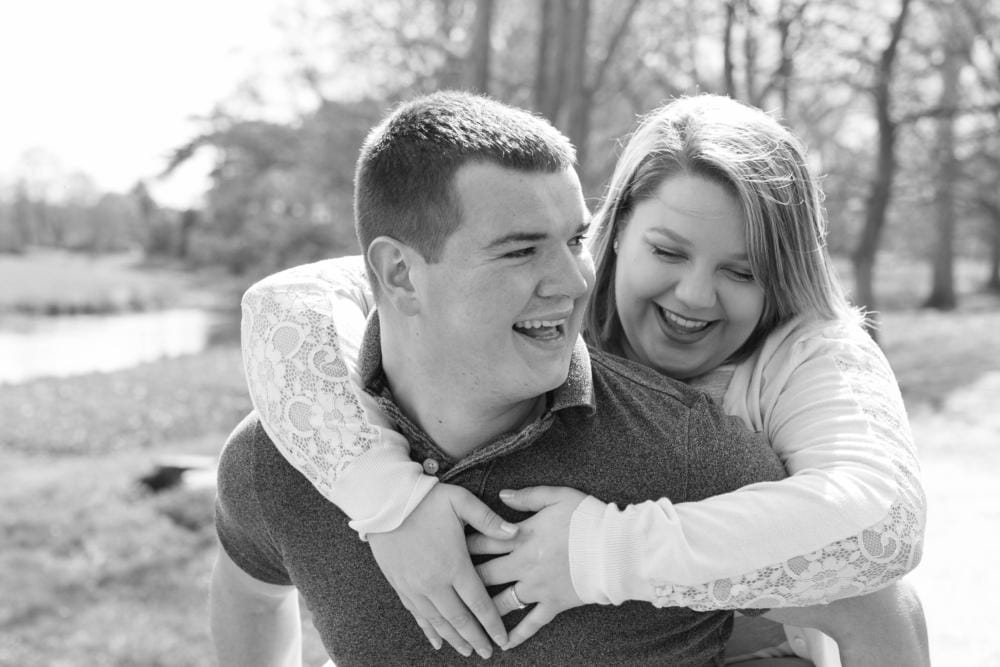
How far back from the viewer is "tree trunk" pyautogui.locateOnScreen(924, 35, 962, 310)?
Result: 1517 cm

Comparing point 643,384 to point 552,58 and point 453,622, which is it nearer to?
point 453,622

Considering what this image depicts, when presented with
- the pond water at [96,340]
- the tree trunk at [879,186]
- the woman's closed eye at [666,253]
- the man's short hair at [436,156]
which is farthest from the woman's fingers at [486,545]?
the pond water at [96,340]

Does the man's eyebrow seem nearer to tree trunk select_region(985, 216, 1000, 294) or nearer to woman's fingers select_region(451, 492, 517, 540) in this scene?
woman's fingers select_region(451, 492, 517, 540)

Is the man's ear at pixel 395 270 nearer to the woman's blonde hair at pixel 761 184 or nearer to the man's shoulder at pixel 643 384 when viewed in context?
the man's shoulder at pixel 643 384

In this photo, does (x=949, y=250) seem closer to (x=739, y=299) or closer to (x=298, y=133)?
(x=298, y=133)

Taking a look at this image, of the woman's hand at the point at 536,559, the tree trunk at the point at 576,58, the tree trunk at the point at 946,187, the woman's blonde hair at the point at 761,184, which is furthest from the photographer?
the tree trunk at the point at 946,187

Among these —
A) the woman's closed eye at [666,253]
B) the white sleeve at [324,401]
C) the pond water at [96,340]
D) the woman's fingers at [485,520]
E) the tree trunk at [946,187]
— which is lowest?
the pond water at [96,340]

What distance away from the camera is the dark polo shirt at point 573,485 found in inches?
71.2

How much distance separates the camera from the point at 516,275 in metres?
1.73

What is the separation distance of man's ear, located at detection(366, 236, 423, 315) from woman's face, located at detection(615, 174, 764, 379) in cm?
66

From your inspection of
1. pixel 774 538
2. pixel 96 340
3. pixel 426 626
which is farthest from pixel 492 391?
pixel 96 340

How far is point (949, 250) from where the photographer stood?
24.2m

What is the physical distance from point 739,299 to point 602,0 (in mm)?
11615

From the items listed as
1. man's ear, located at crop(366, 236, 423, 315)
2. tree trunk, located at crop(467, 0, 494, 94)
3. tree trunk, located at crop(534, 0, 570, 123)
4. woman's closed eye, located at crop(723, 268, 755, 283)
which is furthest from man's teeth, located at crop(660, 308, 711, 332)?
tree trunk, located at crop(534, 0, 570, 123)
